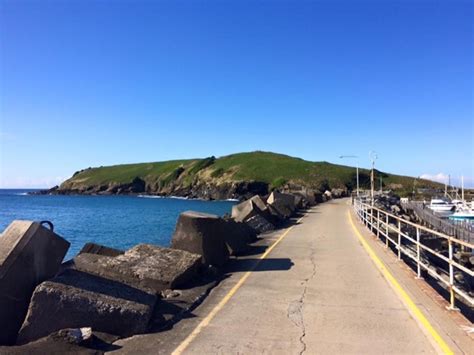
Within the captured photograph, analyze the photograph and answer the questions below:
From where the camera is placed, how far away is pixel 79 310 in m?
7.09

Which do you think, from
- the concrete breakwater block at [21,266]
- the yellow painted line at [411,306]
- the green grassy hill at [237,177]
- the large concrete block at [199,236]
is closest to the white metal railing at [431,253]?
the yellow painted line at [411,306]

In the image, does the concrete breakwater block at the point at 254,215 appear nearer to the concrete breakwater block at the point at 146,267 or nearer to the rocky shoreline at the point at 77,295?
the concrete breakwater block at the point at 146,267

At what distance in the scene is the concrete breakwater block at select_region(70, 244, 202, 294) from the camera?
979cm

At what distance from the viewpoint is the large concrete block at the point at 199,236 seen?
12.6 metres

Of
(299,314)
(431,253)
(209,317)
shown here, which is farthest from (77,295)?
(431,253)

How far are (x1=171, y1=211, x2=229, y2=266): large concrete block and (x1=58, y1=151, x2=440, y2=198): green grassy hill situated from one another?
115 metres

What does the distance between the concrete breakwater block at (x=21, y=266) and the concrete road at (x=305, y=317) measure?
1746 millimetres

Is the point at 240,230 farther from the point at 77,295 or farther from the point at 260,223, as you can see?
the point at 77,295

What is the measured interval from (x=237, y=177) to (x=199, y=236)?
441 ft

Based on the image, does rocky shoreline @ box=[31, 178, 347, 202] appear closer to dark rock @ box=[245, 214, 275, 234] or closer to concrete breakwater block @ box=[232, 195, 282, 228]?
concrete breakwater block @ box=[232, 195, 282, 228]

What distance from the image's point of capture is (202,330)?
7328 millimetres

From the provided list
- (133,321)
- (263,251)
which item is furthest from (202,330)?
(263,251)

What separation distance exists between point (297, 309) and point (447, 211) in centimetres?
6799

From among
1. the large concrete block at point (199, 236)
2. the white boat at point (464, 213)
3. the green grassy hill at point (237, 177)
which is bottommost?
the white boat at point (464, 213)
